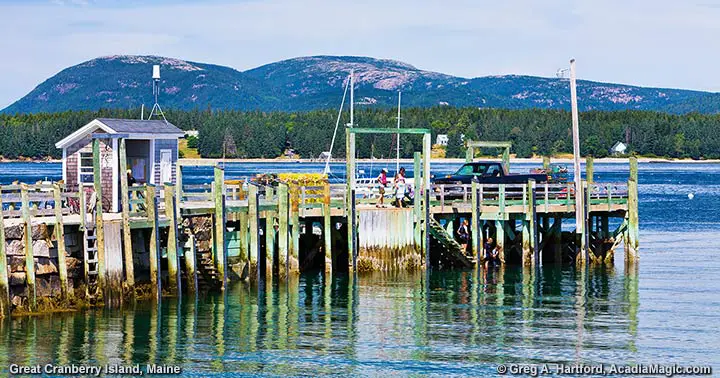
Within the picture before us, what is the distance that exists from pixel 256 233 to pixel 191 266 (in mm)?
2263

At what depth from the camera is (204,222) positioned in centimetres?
3631

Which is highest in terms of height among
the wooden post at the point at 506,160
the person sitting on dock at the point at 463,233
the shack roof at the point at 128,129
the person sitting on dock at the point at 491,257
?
the shack roof at the point at 128,129

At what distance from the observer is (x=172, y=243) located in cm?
3425

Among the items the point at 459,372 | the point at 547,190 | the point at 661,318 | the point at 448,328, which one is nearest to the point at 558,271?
the point at 547,190

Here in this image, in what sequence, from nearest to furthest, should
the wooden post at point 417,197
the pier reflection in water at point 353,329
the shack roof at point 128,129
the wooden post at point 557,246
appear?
the pier reflection in water at point 353,329 → the shack roof at point 128,129 → the wooden post at point 417,197 → the wooden post at point 557,246

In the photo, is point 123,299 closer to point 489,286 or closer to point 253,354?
point 253,354

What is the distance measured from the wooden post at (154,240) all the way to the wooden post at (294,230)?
5.77 metres

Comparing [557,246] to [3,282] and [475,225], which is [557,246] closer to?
[475,225]

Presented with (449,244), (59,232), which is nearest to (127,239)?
(59,232)

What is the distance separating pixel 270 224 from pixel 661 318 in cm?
1202

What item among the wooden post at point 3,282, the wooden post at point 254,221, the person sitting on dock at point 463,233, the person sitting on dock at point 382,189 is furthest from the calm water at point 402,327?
the person sitting on dock at point 382,189

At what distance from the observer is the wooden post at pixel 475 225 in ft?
135

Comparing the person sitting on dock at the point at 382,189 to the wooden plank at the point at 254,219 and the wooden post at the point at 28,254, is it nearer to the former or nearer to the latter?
the wooden plank at the point at 254,219

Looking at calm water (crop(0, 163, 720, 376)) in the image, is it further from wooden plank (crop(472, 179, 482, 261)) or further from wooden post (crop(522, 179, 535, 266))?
wooden plank (crop(472, 179, 482, 261))
